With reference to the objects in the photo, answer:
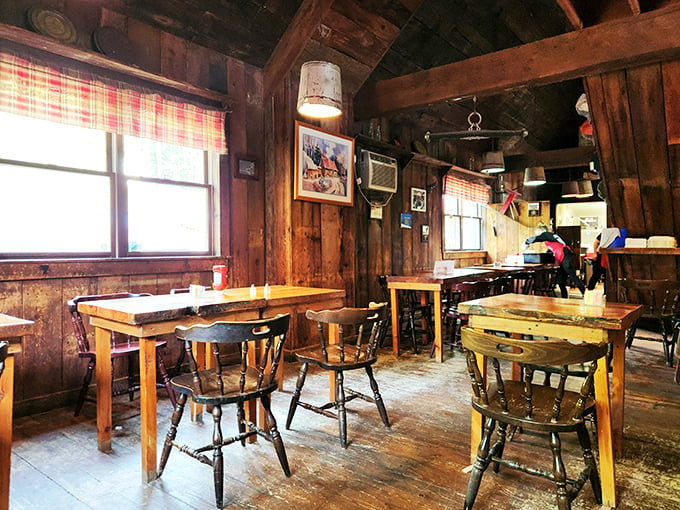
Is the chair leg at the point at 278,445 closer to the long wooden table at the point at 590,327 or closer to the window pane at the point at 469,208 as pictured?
the long wooden table at the point at 590,327

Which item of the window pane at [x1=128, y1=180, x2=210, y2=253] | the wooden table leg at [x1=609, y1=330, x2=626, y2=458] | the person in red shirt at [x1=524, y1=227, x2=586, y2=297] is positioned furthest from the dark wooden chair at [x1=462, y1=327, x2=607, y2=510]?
the person in red shirt at [x1=524, y1=227, x2=586, y2=297]

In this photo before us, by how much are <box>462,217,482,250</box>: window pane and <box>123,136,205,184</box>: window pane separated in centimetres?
543

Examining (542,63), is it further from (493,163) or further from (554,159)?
(554,159)

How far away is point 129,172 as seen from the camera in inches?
135

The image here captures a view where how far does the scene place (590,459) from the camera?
1762 millimetres

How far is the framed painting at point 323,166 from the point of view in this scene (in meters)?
4.25

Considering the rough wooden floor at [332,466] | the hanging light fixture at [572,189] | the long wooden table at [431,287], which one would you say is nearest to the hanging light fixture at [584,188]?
the hanging light fixture at [572,189]

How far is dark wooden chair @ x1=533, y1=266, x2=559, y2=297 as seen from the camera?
22.3 ft

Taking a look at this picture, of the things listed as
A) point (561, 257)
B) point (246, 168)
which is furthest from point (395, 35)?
point (561, 257)

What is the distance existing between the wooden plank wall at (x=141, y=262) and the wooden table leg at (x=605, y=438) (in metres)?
2.98

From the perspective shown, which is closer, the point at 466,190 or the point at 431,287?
the point at 431,287

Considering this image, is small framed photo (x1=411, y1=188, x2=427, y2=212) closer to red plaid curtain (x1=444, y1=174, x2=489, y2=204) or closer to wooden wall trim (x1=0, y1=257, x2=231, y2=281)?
red plaid curtain (x1=444, y1=174, x2=489, y2=204)

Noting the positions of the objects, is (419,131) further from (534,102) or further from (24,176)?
(24,176)

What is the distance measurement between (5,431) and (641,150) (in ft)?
18.3
